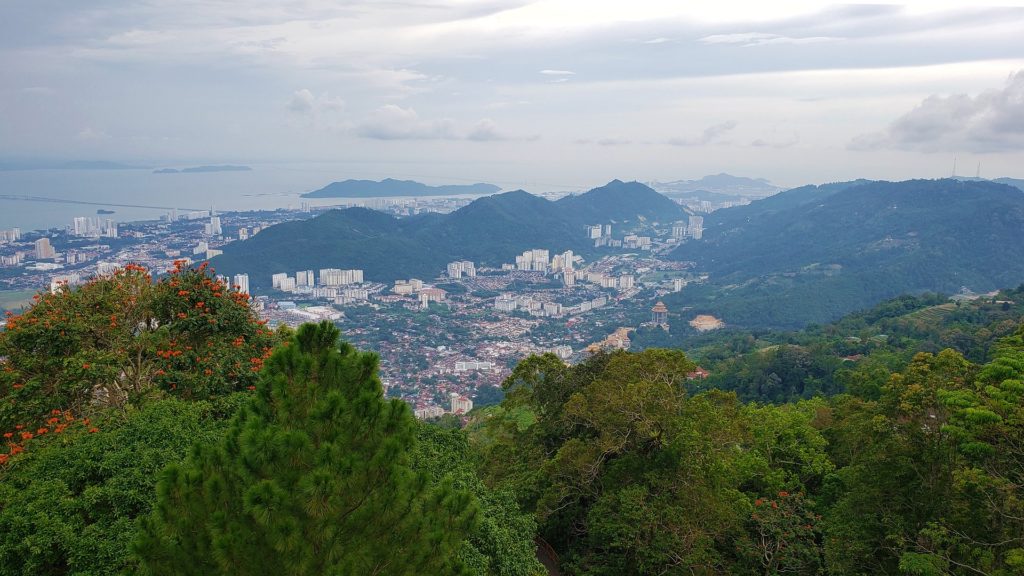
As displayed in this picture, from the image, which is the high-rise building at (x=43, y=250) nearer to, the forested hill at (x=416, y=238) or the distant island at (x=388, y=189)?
the forested hill at (x=416, y=238)

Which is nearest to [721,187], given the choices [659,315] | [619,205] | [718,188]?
[718,188]

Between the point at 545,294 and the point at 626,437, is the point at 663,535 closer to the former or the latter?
the point at 626,437

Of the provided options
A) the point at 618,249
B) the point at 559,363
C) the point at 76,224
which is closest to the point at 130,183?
the point at 76,224

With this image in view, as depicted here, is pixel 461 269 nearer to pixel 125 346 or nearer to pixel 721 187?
pixel 125 346

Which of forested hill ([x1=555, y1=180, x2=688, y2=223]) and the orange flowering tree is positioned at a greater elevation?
forested hill ([x1=555, y1=180, x2=688, y2=223])

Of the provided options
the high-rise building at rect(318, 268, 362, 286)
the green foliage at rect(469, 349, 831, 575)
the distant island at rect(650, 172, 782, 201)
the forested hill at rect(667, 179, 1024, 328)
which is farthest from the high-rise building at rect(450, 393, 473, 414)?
the distant island at rect(650, 172, 782, 201)

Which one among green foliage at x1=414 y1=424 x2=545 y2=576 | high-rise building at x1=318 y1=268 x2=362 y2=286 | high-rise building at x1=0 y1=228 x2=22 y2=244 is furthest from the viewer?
high-rise building at x1=318 y1=268 x2=362 y2=286

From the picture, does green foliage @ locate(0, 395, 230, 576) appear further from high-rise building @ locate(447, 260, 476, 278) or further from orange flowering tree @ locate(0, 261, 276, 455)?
high-rise building @ locate(447, 260, 476, 278)
